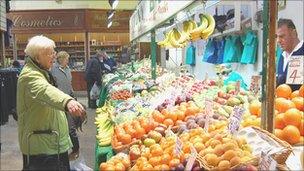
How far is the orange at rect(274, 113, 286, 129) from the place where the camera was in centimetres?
215

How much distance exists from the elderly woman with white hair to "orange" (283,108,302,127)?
2.03 metres

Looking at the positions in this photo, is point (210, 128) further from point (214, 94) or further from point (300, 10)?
point (300, 10)

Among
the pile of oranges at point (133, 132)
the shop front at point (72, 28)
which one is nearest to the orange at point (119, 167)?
the pile of oranges at point (133, 132)

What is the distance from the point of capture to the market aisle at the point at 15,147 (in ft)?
20.4

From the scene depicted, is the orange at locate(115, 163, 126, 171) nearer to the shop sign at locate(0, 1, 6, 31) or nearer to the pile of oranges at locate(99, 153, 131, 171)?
the pile of oranges at locate(99, 153, 131, 171)

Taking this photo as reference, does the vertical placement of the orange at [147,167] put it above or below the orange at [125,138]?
below

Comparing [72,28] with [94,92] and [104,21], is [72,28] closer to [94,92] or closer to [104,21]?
[104,21]

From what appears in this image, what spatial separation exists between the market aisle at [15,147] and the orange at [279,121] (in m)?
4.09

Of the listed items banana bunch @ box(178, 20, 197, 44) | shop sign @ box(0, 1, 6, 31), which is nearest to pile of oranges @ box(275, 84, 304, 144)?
banana bunch @ box(178, 20, 197, 44)

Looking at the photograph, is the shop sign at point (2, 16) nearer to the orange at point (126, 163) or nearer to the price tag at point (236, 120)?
the orange at point (126, 163)

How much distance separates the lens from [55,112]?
12.2ft

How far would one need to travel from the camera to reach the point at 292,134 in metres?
2.06

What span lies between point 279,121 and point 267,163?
0.49 metres

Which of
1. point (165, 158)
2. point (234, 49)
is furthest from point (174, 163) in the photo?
point (234, 49)
